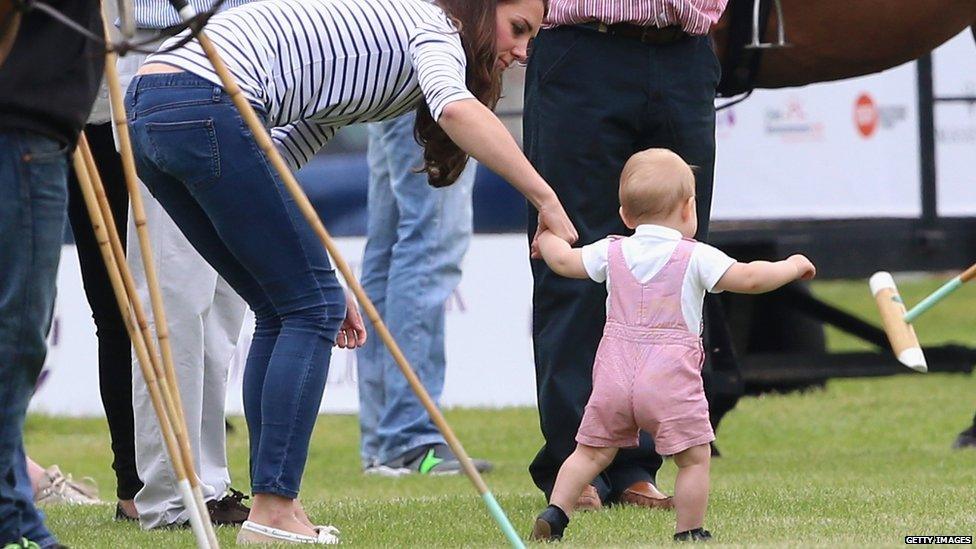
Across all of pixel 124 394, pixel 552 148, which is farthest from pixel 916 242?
pixel 124 394

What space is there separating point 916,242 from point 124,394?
16.9ft

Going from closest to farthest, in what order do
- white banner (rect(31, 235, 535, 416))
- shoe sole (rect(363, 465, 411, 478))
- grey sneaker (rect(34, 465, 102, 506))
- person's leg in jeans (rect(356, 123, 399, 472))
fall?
grey sneaker (rect(34, 465, 102, 506)) → shoe sole (rect(363, 465, 411, 478)) → person's leg in jeans (rect(356, 123, 399, 472)) → white banner (rect(31, 235, 535, 416))

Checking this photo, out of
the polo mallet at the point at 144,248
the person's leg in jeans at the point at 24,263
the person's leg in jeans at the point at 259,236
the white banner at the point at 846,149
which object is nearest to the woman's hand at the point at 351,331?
the person's leg in jeans at the point at 259,236

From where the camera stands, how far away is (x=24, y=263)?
356 centimetres

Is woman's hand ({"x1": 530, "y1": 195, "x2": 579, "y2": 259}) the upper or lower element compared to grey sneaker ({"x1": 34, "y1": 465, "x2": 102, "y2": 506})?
upper

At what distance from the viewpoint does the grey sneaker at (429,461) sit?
23.3ft

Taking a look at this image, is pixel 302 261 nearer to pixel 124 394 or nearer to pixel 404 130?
pixel 124 394

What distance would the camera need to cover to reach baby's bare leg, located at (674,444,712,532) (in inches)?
164

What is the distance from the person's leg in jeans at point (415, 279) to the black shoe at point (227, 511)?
2.13 meters

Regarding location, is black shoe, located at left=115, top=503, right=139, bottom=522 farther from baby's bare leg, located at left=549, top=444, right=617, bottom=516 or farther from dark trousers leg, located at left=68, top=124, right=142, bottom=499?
baby's bare leg, located at left=549, top=444, right=617, bottom=516

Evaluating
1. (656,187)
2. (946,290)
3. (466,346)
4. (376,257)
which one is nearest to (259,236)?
(656,187)

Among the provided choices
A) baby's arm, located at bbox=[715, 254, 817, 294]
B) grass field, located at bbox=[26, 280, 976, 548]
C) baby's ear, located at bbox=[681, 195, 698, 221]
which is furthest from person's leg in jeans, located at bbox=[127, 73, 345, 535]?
baby's arm, located at bbox=[715, 254, 817, 294]

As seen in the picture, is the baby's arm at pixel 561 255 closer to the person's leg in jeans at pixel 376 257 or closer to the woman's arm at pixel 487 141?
the woman's arm at pixel 487 141

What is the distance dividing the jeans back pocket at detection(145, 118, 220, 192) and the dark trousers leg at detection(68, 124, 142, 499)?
105 cm
